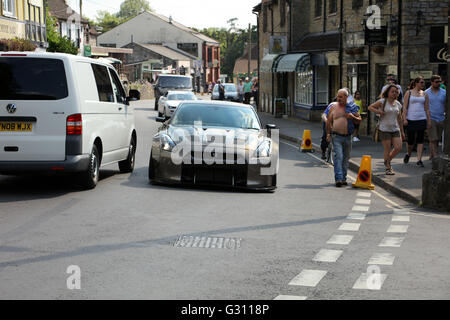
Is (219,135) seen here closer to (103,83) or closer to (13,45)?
(103,83)

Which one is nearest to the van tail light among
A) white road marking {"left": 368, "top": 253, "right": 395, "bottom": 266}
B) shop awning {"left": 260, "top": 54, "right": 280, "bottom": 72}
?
white road marking {"left": 368, "top": 253, "right": 395, "bottom": 266}

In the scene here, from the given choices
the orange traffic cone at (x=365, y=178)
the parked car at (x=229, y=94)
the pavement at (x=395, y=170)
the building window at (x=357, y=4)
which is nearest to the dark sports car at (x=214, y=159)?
the orange traffic cone at (x=365, y=178)

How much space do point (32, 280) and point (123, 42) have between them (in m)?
104

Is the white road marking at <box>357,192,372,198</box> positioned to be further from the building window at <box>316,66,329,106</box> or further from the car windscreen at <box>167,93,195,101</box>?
the car windscreen at <box>167,93,195,101</box>

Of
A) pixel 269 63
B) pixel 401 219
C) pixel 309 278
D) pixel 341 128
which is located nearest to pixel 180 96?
pixel 269 63

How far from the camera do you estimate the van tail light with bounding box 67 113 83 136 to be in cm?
1072

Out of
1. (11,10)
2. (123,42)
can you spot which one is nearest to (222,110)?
(11,10)

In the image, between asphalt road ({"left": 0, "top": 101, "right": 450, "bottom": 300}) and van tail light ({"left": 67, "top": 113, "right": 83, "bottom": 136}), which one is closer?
asphalt road ({"left": 0, "top": 101, "right": 450, "bottom": 300})

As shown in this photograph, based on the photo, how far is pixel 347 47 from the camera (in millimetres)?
29562

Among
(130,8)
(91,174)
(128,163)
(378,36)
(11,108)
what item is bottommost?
(128,163)

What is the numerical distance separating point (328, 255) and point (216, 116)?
5.98 metres

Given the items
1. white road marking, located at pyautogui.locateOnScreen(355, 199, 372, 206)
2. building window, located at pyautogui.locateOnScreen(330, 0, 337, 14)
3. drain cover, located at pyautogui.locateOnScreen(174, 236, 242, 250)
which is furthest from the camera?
building window, located at pyautogui.locateOnScreen(330, 0, 337, 14)

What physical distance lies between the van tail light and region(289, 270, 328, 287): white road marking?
17.0 ft
